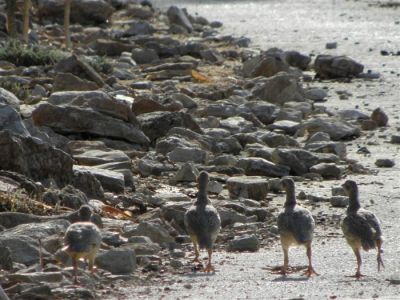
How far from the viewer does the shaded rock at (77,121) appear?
1664 cm

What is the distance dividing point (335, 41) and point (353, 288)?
76.2 ft

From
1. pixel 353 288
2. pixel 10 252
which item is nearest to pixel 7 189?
pixel 10 252

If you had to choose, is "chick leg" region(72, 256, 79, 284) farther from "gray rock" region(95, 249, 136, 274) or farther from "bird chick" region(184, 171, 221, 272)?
"bird chick" region(184, 171, 221, 272)

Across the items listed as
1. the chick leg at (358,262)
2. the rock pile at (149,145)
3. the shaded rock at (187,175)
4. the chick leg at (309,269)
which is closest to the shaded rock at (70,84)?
the rock pile at (149,145)

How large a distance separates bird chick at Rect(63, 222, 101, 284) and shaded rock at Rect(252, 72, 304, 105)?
12335 millimetres

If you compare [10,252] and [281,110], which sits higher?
[10,252]

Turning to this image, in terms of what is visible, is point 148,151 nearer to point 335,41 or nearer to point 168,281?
point 168,281

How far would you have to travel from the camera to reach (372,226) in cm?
1067

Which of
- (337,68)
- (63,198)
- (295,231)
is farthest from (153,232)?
(337,68)

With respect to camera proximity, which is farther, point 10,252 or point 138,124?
point 138,124

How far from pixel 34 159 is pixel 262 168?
325cm

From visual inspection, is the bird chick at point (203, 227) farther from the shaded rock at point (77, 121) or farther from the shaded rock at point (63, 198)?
the shaded rock at point (77, 121)

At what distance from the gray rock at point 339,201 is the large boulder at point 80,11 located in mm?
22088

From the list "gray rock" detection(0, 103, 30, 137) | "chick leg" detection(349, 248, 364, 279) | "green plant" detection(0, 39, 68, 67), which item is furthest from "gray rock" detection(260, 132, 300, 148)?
"chick leg" detection(349, 248, 364, 279)
